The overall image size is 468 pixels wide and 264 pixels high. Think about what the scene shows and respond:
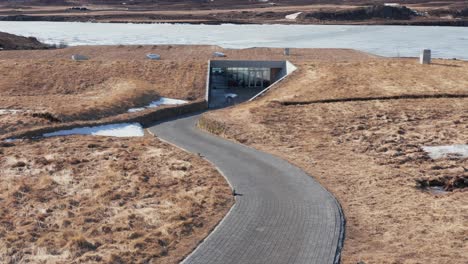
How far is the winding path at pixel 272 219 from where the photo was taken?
16.8m

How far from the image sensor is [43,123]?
1444 inches

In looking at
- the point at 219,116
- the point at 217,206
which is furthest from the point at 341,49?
the point at 217,206

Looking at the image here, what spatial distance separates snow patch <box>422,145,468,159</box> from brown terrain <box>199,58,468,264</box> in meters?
0.59

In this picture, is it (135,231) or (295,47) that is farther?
(295,47)

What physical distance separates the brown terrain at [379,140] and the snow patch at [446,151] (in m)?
0.59

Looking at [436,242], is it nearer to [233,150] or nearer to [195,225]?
[195,225]

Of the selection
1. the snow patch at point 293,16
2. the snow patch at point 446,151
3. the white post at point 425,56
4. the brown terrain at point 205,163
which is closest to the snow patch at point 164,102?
the brown terrain at point 205,163

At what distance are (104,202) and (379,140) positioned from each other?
17159 millimetres

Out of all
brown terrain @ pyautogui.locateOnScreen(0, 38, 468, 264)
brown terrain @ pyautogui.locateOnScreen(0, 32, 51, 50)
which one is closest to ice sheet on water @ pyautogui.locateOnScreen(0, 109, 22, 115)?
brown terrain @ pyautogui.locateOnScreen(0, 38, 468, 264)

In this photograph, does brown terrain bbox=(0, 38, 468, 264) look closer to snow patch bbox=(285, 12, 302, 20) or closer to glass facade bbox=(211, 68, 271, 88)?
glass facade bbox=(211, 68, 271, 88)

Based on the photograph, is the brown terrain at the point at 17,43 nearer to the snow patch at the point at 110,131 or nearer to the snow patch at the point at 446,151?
the snow patch at the point at 110,131

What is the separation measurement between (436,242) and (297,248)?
Answer: 4684 millimetres

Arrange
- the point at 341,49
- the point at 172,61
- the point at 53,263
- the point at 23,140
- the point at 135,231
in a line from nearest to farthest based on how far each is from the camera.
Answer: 1. the point at 53,263
2. the point at 135,231
3. the point at 23,140
4. the point at 172,61
5. the point at 341,49

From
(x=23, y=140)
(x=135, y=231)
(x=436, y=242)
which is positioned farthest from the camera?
(x=23, y=140)
